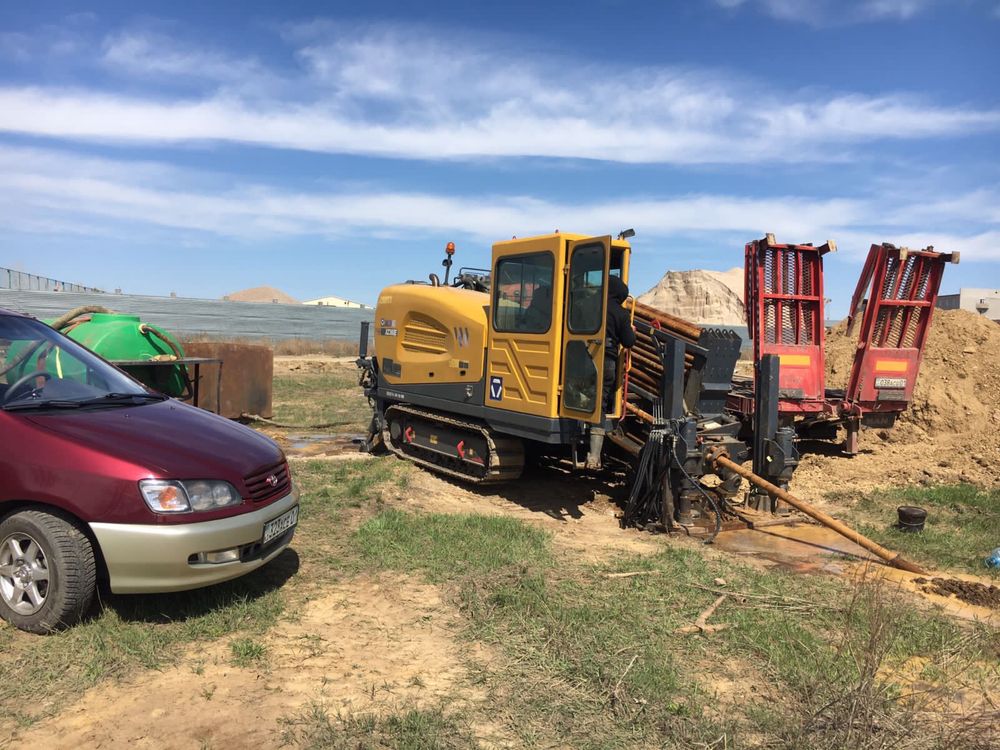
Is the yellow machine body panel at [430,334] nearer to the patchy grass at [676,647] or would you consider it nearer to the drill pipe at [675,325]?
the drill pipe at [675,325]

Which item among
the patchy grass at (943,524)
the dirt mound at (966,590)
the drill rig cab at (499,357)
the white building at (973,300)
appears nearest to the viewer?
the dirt mound at (966,590)

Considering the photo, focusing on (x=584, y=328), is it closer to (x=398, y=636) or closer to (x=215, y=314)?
(x=398, y=636)

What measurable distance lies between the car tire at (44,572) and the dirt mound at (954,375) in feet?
38.5

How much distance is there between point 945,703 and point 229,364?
37.0 ft

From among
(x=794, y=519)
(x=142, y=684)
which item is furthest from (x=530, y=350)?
(x=142, y=684)

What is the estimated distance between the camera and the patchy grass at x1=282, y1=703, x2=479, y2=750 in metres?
3.24

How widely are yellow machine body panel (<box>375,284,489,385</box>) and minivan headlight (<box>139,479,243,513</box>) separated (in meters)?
4.37

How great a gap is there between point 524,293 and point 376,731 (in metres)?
5.19

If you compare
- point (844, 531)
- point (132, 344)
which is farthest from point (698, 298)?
point (844, 531)

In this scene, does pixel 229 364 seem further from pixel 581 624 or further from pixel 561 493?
pixel 581 624

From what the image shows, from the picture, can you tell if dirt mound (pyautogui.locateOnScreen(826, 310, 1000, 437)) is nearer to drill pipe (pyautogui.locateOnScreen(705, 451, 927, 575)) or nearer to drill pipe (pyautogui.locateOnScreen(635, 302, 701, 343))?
drill pipe (pyautogui.locateOnScreen(635, 302, 701, 343))

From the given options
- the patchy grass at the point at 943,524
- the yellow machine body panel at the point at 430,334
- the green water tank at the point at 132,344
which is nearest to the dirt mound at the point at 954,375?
the patchy grass at the point at 943,524

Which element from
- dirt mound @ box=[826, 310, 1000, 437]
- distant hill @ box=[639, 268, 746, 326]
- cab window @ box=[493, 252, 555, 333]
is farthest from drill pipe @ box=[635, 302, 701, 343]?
distant hill @ box=[639, 268, 746, 326]

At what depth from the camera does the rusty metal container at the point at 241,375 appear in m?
12.3
